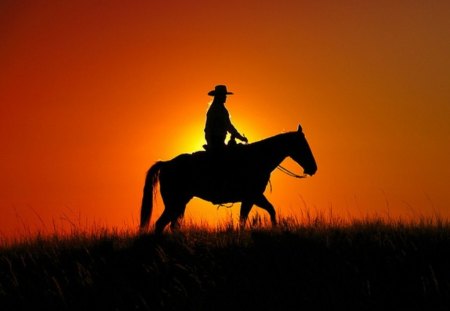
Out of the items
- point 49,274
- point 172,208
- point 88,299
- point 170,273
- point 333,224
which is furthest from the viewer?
point 172,208

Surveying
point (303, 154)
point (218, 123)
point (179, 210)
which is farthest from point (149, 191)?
point (303, 154)

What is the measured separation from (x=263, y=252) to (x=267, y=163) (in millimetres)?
6305

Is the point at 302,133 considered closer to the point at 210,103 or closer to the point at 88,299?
the point at 210,103

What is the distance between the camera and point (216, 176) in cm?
1564

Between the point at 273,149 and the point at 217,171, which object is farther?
the point at 273,149

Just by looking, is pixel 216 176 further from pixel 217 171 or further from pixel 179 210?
pixel 179 210

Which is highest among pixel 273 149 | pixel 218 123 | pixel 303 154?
pixel 218 123

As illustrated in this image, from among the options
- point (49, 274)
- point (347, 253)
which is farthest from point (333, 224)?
point (49, 274)

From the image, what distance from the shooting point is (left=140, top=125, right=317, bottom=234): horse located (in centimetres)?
1549

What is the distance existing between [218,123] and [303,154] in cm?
222

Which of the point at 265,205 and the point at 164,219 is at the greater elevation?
the point at 265,205

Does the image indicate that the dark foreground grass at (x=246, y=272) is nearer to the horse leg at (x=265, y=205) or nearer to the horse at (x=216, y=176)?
the horse leg at (x=265, y=205)

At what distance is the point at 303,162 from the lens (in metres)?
16.0

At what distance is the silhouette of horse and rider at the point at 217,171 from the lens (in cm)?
1538
